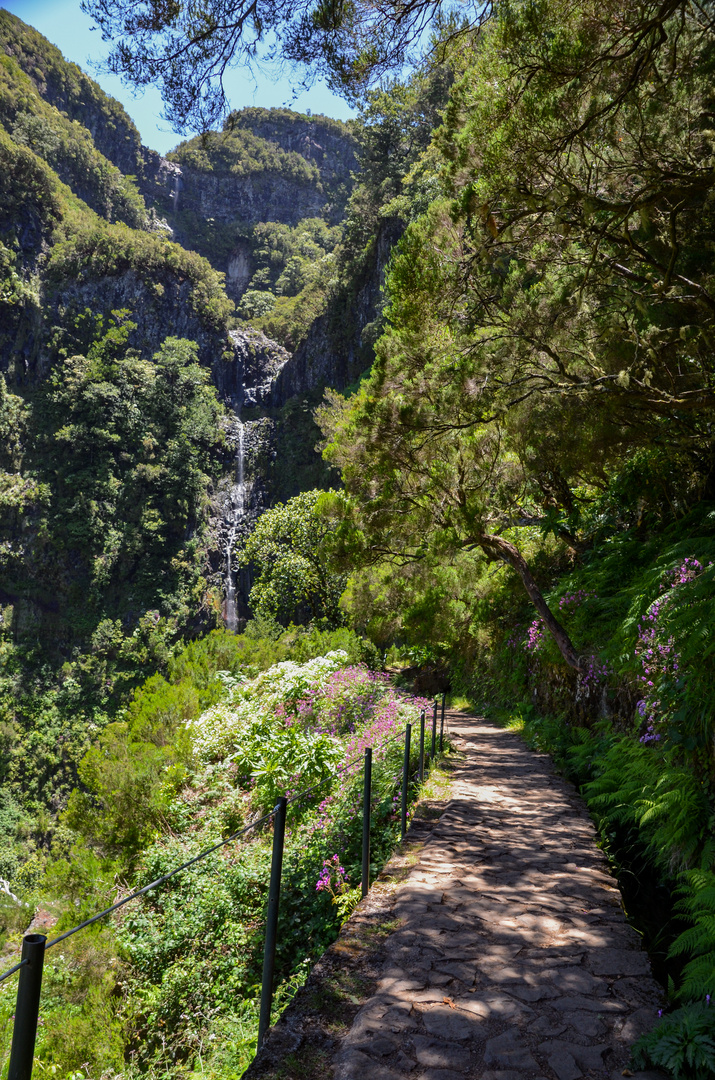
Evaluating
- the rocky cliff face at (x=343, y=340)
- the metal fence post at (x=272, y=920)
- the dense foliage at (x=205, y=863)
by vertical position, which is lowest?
the dense foliage at (x=205, y=863)

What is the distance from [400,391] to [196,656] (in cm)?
690

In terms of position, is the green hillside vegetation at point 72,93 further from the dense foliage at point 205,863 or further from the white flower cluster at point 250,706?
the dense foliage at point 205,863

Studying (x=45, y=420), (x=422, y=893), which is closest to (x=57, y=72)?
(x=45, y=420)

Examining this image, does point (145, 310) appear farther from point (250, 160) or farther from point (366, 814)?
point (366, 814)

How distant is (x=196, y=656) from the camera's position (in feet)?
38.5

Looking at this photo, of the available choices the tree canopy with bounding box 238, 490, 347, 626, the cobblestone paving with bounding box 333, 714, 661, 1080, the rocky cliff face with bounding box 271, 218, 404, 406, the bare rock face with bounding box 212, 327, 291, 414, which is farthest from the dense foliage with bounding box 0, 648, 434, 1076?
the bare rock face with bounding box 212, 327, 291, 414

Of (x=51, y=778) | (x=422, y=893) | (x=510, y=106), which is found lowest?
(x=51, y=778)

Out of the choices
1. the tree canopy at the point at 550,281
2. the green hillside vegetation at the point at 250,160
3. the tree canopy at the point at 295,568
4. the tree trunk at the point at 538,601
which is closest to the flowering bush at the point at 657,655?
the tree canopy at the point at 550,281

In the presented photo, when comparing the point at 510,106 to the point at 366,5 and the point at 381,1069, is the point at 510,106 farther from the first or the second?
the point at 381,1069

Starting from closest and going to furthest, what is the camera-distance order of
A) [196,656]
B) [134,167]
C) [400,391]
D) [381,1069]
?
1. [381,1069]
2. [400,391]
3. [196,656]
4. [134,167]

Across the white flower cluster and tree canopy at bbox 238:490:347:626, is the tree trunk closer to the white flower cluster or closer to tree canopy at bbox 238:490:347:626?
the white flower cluster

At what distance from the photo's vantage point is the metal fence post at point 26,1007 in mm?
1172

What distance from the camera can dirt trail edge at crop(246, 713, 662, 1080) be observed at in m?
2.19

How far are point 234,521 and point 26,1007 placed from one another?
129 feet
